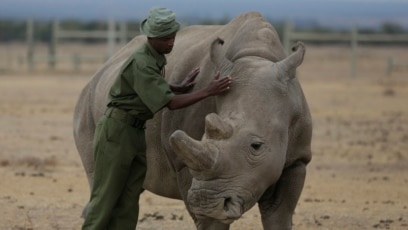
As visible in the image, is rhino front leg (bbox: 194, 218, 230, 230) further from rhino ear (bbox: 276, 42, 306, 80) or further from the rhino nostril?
rhino ear (bbox: 276, 42, 306, 80)

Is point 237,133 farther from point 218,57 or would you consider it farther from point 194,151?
point 218,57

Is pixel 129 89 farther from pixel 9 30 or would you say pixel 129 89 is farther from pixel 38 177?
pixel 9 30

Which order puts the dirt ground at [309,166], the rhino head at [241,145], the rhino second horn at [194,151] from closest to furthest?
1. the rhino second horn at [194,151]
2. the rhino head at [241,145]
3. the dirt ground at [309,166]

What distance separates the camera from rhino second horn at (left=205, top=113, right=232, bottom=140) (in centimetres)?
813

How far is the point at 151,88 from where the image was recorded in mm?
8578

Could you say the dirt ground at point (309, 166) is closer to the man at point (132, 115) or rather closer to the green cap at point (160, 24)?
the man at point (132, 115)

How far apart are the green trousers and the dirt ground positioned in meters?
2.69

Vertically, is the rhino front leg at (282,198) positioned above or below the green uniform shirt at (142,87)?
below

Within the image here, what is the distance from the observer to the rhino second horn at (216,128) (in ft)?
26.7

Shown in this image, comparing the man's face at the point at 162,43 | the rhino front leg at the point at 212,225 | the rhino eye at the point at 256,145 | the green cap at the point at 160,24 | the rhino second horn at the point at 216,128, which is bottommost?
the rhino front leg at the point at 212,225

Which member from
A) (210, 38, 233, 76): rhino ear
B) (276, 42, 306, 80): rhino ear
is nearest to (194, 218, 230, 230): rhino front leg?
(210, 38, 233, 76): rhino ear

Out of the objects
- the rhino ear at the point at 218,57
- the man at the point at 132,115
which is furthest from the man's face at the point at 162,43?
the rhino ear at the point at 218,57

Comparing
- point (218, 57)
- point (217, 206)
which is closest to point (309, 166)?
point (218, 57)

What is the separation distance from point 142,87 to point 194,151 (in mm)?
837
